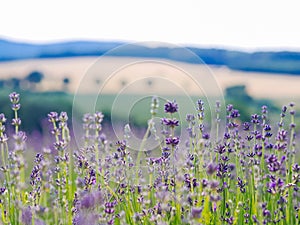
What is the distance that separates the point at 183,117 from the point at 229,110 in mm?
563

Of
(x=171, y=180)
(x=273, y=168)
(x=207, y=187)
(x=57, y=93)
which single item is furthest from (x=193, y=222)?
(x=57, y=93)

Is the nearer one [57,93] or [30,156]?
[30,156]

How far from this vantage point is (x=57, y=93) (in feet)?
41.7

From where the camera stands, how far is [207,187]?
7.32ft

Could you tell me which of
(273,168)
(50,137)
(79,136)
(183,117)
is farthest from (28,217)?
(50,137)

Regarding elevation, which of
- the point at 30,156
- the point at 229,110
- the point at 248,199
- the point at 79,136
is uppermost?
the point at 229,110

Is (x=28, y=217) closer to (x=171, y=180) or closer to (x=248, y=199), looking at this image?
(x=171, y=180)

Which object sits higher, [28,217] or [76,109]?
[76,109]

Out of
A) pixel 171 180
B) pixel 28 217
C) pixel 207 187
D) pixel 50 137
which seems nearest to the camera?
pixel 207 187

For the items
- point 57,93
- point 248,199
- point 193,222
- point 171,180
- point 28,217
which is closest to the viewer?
point 193,222

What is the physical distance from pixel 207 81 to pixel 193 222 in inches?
88.9

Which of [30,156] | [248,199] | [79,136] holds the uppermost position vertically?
[79,136]

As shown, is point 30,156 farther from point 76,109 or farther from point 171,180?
point 171,180

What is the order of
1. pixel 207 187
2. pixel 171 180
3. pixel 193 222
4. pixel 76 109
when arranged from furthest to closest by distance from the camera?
pixel 76 109
pixel 171 180
pixel 207 187
pixel 193 222
